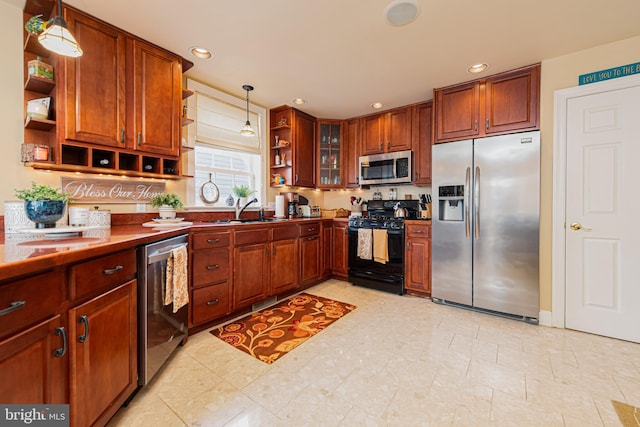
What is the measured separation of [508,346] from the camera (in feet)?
6.86

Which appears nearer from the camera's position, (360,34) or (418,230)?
(360,34)

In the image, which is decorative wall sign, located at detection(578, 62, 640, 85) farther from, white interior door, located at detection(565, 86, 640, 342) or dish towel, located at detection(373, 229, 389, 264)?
dish towel, located at detection(373, 229, 389, 264)

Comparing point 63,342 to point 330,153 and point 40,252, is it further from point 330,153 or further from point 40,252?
point 330,153

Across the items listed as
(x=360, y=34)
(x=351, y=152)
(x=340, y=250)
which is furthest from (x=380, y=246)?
(x=360, y=34)

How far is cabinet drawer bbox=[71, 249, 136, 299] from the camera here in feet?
3.49

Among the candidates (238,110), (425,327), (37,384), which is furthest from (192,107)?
(425,327)

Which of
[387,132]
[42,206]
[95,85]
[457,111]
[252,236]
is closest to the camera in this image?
[42,206]

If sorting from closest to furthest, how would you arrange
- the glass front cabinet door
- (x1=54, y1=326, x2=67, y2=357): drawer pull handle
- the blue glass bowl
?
1. (x1=54, y1=326, x2=67, y2=357): drawer pull handle
2. the blue glass bowl
3. the glass front cabinet door

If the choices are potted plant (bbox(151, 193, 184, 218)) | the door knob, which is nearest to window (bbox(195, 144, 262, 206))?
potted plant (bbox(151, 193, 184, 218))

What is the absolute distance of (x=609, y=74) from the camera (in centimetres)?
223

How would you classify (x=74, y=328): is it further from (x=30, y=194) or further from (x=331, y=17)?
(x=331, y=17)

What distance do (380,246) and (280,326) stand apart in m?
1.65

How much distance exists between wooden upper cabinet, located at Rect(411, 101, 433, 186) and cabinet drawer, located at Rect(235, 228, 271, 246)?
217 centimetres

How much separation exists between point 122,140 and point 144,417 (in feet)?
6.35
